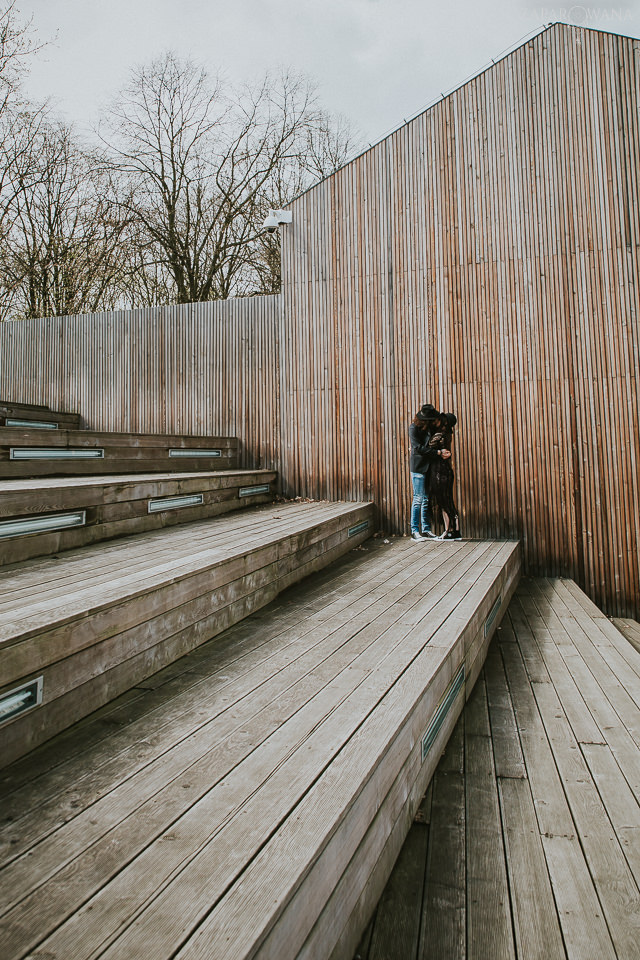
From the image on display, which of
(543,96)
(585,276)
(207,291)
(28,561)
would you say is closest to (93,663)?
(28,561)

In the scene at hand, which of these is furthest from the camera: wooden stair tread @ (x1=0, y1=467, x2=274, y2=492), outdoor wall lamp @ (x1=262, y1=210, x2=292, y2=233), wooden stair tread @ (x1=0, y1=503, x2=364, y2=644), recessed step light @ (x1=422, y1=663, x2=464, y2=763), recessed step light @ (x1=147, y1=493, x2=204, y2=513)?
outdoor wall lamp @ (x1=262, y1=210, x2=292, y2=233)

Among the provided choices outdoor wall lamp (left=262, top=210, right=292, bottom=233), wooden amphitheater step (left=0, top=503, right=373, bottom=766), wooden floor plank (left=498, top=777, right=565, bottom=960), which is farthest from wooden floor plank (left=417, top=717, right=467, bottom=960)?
outdoor wall lamp (left=262, top=210, right=292, bottom=233)

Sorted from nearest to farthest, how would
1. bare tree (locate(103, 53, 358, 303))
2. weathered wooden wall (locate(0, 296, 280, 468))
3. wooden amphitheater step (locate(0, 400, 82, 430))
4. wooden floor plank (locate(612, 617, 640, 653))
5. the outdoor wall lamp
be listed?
1. wooden floor plank (locate(612, 617, 640, 653))
2. wooden amphitheater step (locate(0, 400, 82, 430))
3. the outdoor wall lamp
4. weathered wooden wall (locate(0, 296, 280, 468))
5. bare tree (locate(103, 53, 358, 303))

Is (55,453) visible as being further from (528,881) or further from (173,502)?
(528,881)

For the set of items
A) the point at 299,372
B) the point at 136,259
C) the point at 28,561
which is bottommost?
the point at 28,561

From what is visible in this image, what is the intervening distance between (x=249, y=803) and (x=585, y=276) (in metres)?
5.39

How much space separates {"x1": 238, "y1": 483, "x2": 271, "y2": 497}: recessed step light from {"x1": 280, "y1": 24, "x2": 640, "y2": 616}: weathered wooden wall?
1.50 ft

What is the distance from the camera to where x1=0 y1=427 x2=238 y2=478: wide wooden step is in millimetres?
3457

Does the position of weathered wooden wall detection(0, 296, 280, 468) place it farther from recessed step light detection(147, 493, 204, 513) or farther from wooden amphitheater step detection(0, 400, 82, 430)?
recessed step light detection(147, 493, 204, 513)

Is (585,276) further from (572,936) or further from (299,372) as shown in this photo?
(572,936)

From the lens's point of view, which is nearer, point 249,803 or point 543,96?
point 249,803

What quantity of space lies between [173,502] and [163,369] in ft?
10.1

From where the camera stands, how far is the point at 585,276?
5.03m

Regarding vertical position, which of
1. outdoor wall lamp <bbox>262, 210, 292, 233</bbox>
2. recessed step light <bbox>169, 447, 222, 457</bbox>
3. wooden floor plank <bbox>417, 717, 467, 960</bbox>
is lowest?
wooden floor plank <bbox>417, 717, 467, 960</bbox>
